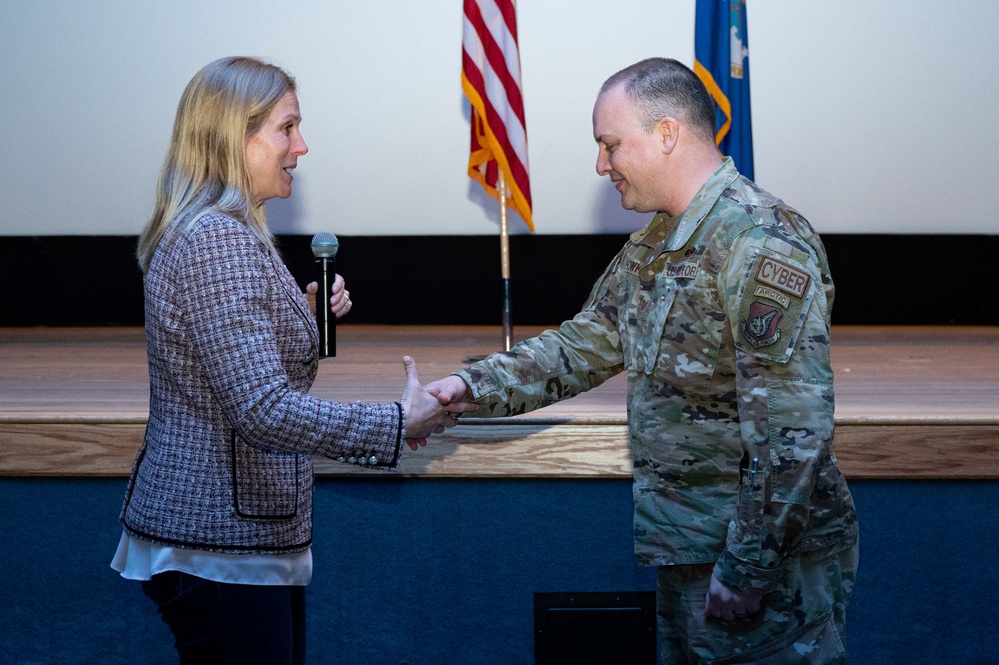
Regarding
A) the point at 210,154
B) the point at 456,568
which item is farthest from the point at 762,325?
the point at 456,568

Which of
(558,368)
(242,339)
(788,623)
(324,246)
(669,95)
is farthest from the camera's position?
(558,368)

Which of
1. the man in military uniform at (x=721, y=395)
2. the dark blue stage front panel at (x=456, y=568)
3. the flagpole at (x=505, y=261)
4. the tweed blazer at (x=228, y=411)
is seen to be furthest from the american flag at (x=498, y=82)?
the tweed blazer at (x=228, y=411)

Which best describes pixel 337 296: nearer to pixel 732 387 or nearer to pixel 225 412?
pixel 225 412

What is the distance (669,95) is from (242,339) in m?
0.81

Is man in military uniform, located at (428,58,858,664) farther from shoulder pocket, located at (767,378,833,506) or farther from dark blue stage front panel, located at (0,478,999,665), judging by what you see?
dark blue stage front panel, located at (0,478,999,665)

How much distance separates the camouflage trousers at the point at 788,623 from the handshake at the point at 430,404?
1.81ft

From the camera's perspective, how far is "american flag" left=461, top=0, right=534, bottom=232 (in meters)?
3.61

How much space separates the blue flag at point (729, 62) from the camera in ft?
12.3

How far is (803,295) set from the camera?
1.44m

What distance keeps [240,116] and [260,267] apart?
25 centimetres

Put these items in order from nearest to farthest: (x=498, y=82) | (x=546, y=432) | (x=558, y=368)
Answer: (x=558, y=368) < (x=546, y=432) < (x=498, y=82)

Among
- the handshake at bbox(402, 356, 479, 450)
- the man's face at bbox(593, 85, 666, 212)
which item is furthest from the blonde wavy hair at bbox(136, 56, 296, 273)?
the man's face at bbox(593, 85, 666, 212)

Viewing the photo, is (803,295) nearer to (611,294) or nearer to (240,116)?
(611,294)

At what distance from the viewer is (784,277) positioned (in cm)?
146
